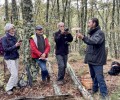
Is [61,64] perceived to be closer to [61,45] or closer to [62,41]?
[61,45]

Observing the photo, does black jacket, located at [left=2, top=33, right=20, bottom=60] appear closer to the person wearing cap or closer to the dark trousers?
the person wearing cap

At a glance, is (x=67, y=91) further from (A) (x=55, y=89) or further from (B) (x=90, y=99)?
(B) (x=90, y=99)

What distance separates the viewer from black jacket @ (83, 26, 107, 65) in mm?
8211

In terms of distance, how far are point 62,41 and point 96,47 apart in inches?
88.6

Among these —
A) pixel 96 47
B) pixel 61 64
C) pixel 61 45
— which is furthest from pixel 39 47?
pixel 96 47

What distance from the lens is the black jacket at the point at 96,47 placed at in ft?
26.9

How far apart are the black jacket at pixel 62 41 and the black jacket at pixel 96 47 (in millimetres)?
1962

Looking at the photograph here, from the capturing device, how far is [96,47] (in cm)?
842

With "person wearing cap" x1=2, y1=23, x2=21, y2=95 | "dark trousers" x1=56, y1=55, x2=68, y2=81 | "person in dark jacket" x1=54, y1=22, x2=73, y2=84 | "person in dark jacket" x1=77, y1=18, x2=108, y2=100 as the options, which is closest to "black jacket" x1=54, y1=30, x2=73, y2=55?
"person in dark jacket" x1=54, y1=22, x2=73, y2=84

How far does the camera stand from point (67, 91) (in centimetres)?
971

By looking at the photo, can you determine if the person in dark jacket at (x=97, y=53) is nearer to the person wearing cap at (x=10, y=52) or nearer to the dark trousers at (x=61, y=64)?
the dark trousers at (x=61, y=64)

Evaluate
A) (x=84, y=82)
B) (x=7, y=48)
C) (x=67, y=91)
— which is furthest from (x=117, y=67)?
(x=7, y=48)

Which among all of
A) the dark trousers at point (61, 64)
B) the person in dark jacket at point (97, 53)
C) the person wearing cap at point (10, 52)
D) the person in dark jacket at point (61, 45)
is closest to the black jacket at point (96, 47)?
the person in dark jacket at point (97, 53)

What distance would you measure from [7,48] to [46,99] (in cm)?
226
